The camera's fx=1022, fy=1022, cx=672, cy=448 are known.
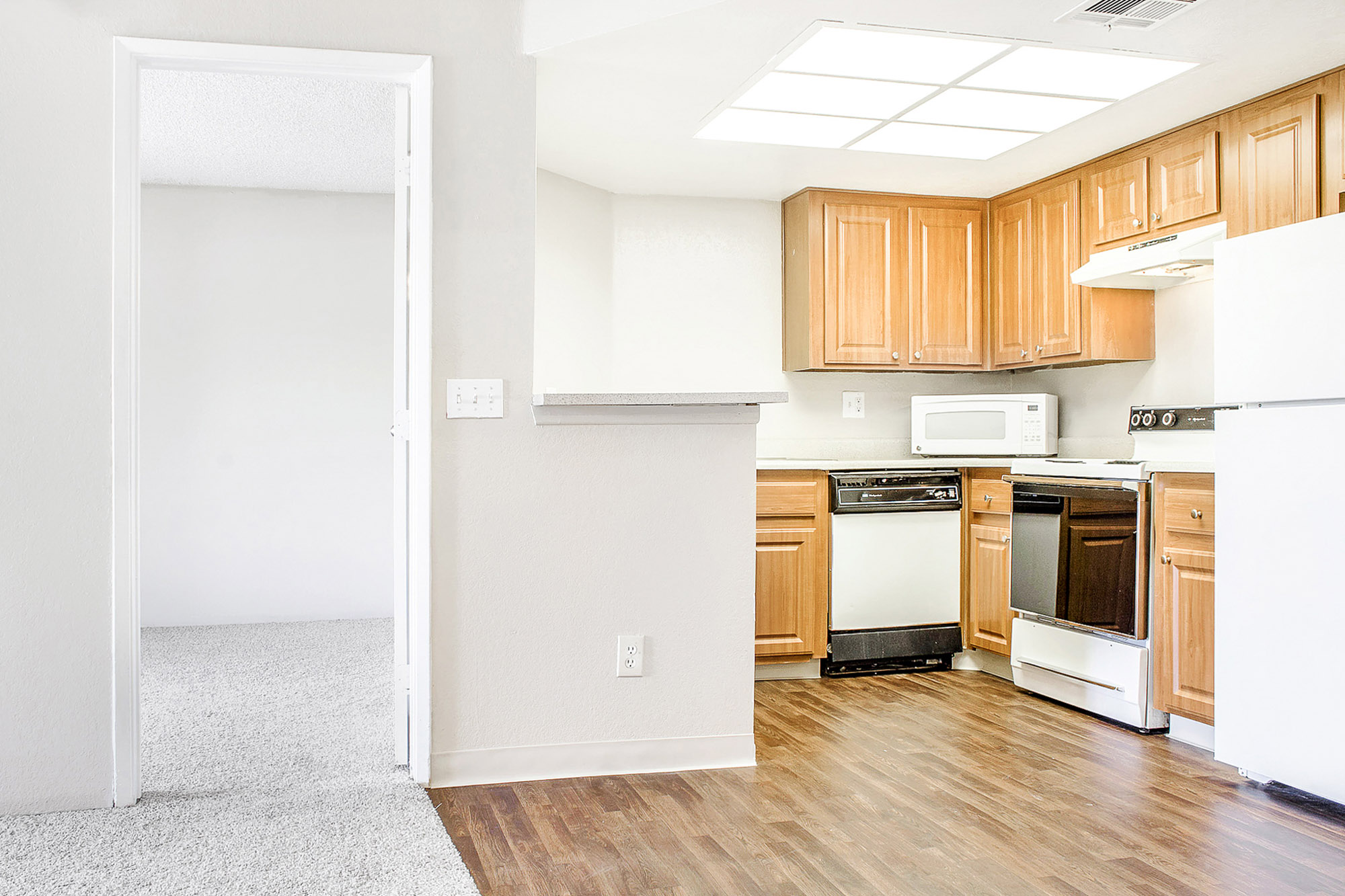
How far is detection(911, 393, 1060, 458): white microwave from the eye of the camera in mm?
4188

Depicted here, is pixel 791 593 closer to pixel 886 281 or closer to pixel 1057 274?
pixel 886 281

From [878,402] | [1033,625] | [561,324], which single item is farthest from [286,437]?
[1033,625]

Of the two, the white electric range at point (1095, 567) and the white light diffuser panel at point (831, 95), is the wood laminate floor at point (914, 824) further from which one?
the white light diffuser panel at point (831, 95)

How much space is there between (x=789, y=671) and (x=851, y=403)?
1341 millimetres

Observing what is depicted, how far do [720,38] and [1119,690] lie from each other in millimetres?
2334

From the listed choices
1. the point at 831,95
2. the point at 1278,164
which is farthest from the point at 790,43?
the point at 1278,164

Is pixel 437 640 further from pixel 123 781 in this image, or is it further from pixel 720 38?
pixel 720 38

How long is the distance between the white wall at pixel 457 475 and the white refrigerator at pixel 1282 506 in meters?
1.29

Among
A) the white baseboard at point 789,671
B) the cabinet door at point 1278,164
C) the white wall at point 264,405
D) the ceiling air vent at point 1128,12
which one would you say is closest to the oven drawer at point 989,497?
the white baseboard at point 789,671

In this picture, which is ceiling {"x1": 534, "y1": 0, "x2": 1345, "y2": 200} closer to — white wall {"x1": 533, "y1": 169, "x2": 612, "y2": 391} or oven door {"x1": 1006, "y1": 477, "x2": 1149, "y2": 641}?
white wall {"x1": 533, "y1": 169, "x2": 612, "y2": 391}

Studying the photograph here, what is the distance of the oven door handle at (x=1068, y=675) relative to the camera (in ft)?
10.7

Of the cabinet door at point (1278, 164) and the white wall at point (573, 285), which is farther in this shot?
the white wall at point (573, 285)

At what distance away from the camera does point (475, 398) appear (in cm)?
263

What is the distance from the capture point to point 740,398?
2.73m
